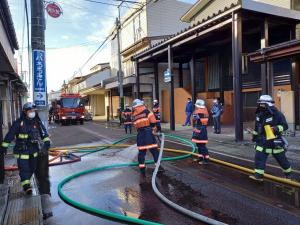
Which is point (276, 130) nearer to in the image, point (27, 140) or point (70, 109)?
point (27, 140)

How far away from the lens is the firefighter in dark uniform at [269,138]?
6455 millimetres

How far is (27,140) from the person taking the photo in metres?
6.27

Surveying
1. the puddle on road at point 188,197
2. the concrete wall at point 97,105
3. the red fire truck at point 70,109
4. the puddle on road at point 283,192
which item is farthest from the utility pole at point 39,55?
the concrete wall at point 97,105

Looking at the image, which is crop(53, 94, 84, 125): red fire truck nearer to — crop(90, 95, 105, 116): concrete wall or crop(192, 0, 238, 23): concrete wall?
crop(192, 0, 238, 23): concrete wall

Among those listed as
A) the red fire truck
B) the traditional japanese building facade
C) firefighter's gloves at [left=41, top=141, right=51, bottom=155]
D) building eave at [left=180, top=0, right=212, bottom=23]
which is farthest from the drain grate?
the red fire truck

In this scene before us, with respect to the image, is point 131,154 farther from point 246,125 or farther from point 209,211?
point 246,125

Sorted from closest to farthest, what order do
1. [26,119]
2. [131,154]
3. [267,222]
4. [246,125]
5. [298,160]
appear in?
[267,222] → [26,119] → [298,160] → [131,154] → [246,125]

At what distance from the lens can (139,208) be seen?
5332 millimetres

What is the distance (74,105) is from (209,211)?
2707 cm

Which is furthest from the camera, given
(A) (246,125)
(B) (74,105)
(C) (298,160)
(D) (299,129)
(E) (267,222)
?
(B) (74,105)

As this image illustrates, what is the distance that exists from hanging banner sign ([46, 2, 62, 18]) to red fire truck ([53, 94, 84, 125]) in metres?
20.4

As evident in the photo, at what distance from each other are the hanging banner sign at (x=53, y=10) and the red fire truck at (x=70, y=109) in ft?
67.1

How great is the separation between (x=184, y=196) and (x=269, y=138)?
202 centimetres

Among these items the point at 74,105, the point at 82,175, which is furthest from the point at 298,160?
the point at 74,105
